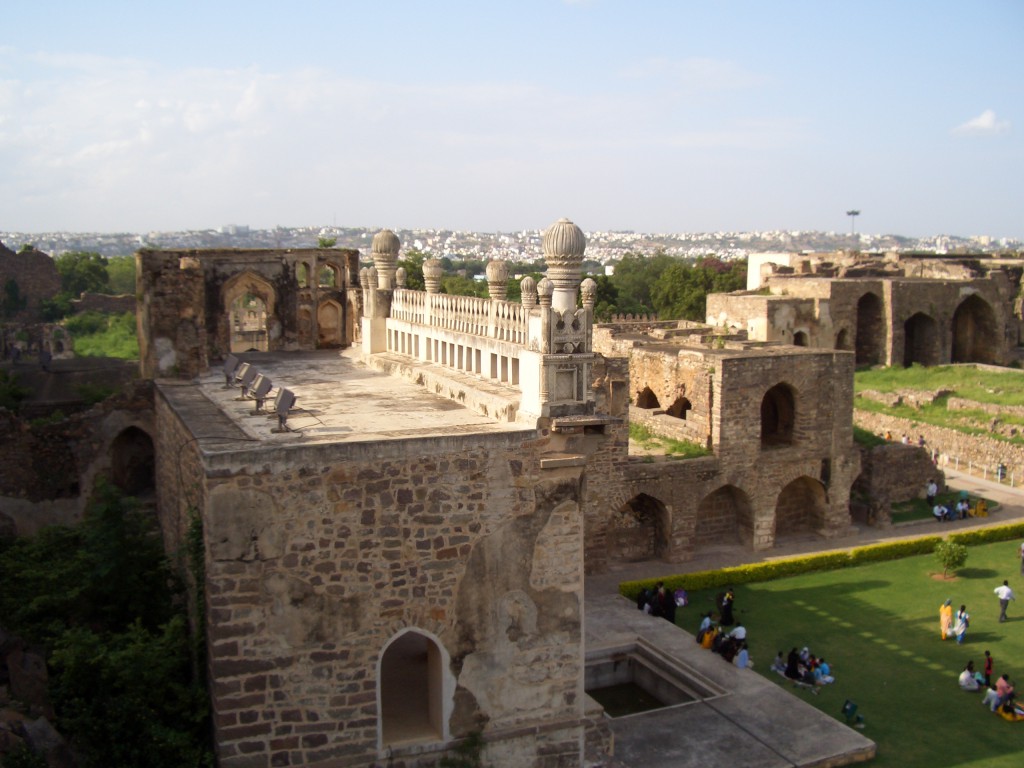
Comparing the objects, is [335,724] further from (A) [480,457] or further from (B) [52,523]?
(B) [52,523]

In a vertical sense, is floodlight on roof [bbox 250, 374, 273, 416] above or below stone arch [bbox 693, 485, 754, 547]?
above

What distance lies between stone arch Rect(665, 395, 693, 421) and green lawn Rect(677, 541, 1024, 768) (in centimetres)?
596

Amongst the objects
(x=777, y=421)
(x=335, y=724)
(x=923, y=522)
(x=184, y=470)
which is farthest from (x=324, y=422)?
(x=923, y=522)

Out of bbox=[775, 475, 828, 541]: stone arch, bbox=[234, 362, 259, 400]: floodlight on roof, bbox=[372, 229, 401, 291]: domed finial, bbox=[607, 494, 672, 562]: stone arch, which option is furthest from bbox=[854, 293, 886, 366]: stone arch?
bbox=[234, 362, 259, 400]: floodlight on roof

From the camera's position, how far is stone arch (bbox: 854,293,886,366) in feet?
135

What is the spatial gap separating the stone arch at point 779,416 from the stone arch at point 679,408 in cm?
196

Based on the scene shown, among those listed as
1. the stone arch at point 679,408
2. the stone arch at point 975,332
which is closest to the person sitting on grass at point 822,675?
the stone arch at point 679,408

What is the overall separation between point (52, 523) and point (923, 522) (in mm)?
20065

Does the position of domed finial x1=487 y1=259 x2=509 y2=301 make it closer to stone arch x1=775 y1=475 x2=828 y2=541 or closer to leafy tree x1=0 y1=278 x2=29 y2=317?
stone arch x1=775 y1=475 x2=828 y2=541

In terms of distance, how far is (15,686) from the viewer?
11266mm

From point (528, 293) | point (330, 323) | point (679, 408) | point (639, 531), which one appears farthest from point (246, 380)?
point (679, 408)

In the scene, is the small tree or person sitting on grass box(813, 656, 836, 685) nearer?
person sitting on grass box(813, 656, 836, 685)

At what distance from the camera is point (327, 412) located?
13.3 metres

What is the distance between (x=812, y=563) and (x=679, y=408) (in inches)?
234
